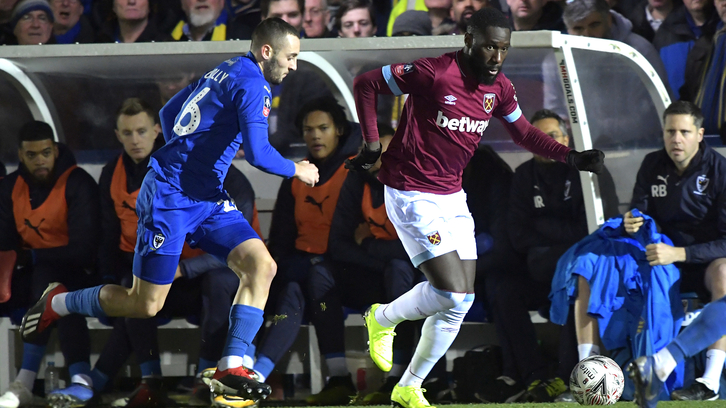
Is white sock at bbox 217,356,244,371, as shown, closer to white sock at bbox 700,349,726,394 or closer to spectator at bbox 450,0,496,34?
white sock at bbox 700,349,726,394

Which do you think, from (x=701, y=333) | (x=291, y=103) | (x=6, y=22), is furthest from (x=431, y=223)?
(x=6, y=22)

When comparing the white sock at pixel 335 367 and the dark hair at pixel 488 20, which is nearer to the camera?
the dark hair at pixel 488 20

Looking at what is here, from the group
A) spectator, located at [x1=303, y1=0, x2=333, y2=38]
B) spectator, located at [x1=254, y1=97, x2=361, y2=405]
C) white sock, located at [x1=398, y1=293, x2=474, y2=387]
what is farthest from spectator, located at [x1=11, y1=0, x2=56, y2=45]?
white sock, located at [x1=398, y1=293, x2=474, y2=387]

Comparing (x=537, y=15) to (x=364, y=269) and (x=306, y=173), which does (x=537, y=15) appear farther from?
(x=306, y=173)

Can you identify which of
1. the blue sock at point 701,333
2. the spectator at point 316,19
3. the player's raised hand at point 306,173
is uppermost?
the spectator at point 316,19

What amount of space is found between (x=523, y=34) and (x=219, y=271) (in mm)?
2303

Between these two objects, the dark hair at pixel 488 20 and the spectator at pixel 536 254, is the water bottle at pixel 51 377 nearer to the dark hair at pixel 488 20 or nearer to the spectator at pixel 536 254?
the spectator at pixel 536 254

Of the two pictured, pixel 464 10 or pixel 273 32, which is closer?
pixel 273 32

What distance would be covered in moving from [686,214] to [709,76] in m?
1.45

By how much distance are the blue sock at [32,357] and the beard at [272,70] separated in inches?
102

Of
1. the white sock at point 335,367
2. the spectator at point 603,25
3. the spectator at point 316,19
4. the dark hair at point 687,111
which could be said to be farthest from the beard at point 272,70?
the spectator at point 603,25

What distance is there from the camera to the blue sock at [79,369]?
16.8ft

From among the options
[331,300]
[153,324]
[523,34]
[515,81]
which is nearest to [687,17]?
[515,81]

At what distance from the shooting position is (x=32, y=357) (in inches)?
208
